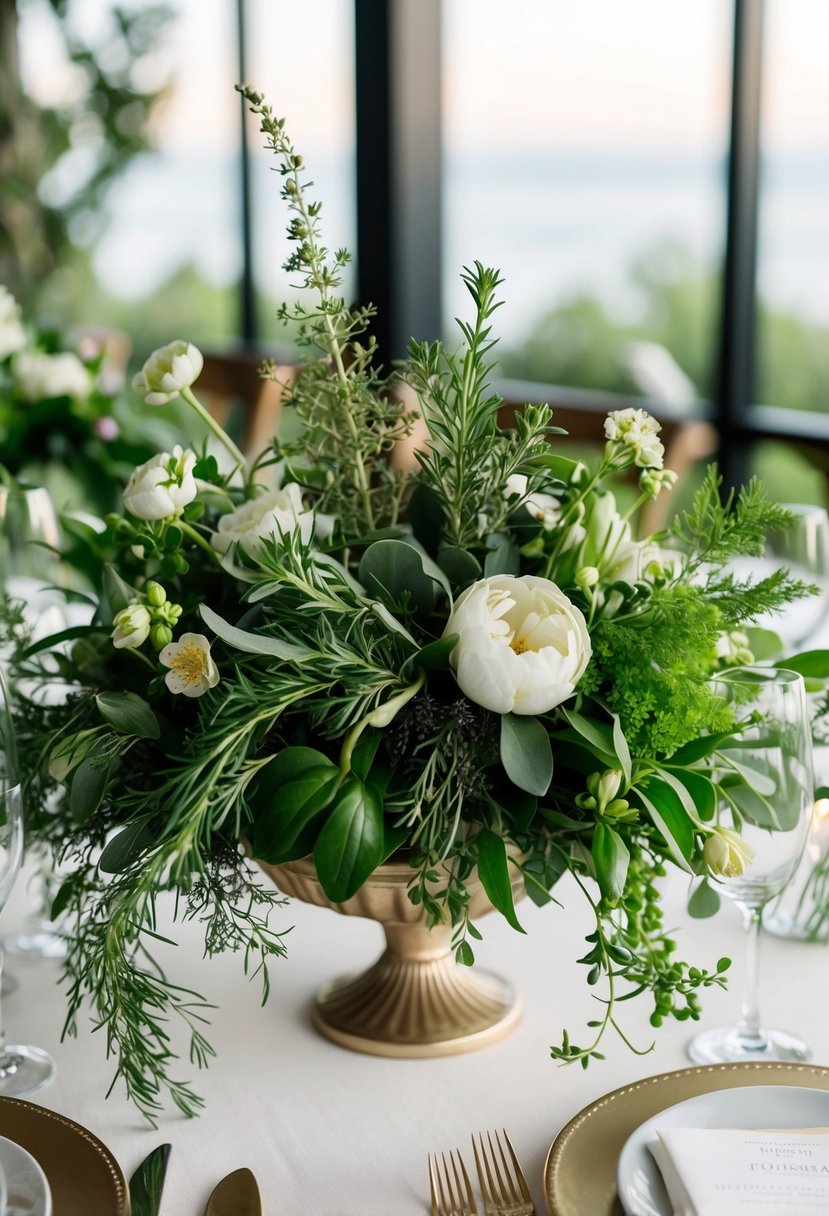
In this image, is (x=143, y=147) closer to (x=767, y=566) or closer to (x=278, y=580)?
(x=767, y=566)

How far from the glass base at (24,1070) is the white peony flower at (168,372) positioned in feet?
1.35

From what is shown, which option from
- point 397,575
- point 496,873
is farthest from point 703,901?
point 397,575

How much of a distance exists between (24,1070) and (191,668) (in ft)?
0.92

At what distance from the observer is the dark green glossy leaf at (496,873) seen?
688mm

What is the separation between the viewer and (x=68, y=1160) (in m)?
0.66

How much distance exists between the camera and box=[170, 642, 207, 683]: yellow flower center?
2.33 feet

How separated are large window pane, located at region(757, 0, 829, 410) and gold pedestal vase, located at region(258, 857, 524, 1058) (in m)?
2.14

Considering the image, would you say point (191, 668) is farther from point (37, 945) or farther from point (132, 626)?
point (37, 945)

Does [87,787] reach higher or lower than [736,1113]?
higher

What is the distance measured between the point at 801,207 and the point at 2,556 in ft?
7.06

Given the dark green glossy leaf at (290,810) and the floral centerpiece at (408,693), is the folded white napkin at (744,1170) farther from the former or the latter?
the dark green glossy leaf at (290,810)

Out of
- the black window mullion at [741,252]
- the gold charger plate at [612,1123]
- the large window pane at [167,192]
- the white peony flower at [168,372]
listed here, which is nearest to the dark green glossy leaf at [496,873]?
the gold charger plate at [612,1123]

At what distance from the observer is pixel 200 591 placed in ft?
2.78

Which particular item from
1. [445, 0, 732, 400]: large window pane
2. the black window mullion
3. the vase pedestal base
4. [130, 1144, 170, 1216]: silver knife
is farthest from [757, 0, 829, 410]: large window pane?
[130, 1144, 170, 1216]: silver knife
